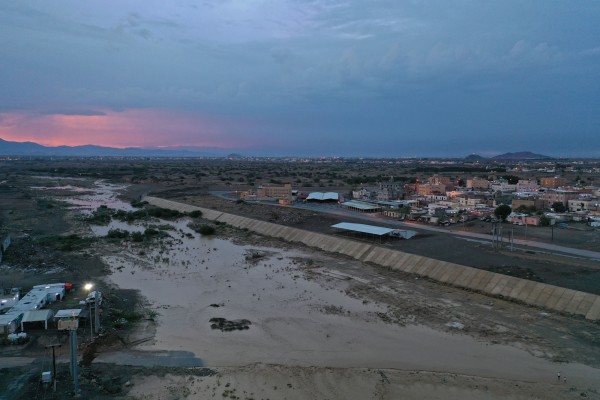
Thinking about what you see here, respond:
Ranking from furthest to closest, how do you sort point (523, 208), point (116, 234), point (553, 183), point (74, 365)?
point (553, 183) < point (523, 208) < point (116, 234) < point (74, 365)

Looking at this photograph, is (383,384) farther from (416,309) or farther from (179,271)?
(179,271)

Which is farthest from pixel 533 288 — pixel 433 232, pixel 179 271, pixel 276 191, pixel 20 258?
pixel 276 191

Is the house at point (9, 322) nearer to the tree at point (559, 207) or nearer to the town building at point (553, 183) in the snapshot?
the tree at point (559, 207)

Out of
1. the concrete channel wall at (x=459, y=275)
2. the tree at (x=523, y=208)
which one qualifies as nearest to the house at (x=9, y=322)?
the concrete channel wall at (x=459, y=275)

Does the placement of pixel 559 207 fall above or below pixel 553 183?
below

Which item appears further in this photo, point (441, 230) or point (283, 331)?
point (441, 230)

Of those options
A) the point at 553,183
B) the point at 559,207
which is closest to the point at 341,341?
the point at 559,207

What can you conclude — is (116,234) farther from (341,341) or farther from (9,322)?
(341,341)
